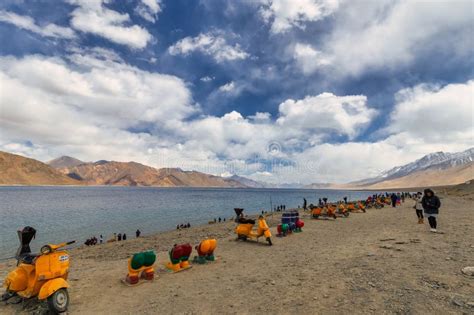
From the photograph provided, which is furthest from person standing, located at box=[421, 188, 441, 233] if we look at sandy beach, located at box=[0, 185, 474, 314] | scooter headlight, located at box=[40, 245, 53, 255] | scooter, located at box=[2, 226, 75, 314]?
scooter headlight, located at box=[40, 245, 53, 255]

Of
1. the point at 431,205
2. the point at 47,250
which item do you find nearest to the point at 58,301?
the point at 47,250

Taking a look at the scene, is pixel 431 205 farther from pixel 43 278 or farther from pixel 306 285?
pixel 43 278

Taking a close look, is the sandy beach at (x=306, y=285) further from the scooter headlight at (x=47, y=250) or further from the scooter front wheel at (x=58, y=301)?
the scooter headlight at (x=47, y=250)

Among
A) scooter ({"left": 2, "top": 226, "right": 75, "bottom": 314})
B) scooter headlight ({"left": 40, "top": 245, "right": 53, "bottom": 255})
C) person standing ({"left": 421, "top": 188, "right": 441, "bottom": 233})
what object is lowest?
scooter ({"left": 2, "top": 226, "right": 75, "bottom": 314})

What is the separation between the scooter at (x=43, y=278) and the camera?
6.63m

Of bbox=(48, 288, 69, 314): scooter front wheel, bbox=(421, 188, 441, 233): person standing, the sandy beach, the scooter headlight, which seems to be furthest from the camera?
bbox=(421, 188, 441, 233): person standing

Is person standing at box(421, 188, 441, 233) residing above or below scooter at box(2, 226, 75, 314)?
above

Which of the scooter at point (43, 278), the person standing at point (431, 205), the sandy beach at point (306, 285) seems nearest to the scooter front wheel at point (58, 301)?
the scooter at point (43, 278)

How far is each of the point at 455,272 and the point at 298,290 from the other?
15.6 ft

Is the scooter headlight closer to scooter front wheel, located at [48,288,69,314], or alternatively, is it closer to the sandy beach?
scooter front wheel, located at [48,288,69,314]

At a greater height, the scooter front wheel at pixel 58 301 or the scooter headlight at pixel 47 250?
the scooter headlight at pixel 47 250

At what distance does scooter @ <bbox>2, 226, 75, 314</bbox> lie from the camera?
6633 mm

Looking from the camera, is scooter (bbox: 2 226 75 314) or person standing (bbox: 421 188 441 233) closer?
scooter (bbox: 2 226 75 314)

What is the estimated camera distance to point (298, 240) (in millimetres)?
15625
